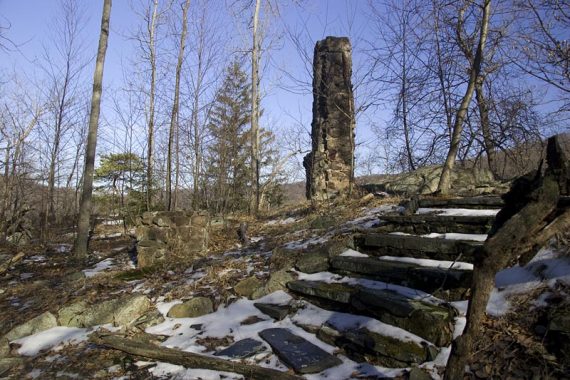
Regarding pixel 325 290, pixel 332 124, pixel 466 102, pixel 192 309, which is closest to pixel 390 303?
pixel 325 290

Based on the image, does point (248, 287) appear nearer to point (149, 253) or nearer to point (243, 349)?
point (243, 349)

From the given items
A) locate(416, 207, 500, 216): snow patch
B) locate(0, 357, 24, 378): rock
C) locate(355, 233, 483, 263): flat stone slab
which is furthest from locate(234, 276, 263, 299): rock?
locate(416, 207, 500, 216): snow patch

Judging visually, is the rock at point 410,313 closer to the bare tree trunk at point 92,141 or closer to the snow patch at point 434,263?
the snow patch at point 434,263

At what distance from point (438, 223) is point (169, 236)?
209 inches

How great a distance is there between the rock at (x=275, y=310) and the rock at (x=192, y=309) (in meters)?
0.77

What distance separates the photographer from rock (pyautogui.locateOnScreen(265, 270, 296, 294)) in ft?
17.6

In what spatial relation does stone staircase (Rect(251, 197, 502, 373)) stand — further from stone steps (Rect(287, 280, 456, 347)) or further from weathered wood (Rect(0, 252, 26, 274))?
weathered wood (Rect(0, 252, 26, 274))

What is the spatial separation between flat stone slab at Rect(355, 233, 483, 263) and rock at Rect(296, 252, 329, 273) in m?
0.64

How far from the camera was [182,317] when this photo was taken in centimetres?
513

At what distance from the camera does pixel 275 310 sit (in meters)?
4.73

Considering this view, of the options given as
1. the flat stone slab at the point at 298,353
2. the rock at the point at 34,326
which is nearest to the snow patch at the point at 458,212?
the flat stone slab at the point at 298,353

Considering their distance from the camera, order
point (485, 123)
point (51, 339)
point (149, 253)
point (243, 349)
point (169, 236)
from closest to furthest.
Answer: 1. point (243, 349)
2. point (51, 339)
3. point (149, 253)
4. point (169, 236)
5. point (485, 123)

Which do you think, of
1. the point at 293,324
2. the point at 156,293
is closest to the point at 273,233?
the point at 156,293

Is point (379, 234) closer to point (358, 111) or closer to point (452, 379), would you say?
point (452, 379)
